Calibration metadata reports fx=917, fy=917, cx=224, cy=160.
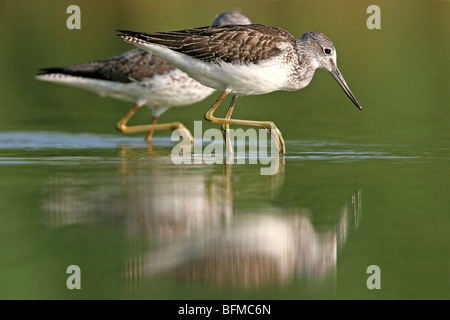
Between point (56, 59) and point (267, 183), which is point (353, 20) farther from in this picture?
point (267, 183)

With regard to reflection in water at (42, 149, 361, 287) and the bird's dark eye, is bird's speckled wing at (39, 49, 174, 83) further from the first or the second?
reflection in water at (42, 149, 361, 287)

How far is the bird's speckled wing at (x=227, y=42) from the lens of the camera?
13.5 meters

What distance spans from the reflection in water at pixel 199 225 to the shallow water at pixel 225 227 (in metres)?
0.02

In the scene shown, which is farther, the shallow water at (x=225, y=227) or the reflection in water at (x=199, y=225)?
the reflection in water at (x=199, y=225)

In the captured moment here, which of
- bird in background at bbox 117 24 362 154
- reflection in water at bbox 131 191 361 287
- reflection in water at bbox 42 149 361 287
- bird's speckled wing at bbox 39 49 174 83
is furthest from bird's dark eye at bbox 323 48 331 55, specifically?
reflection in water at bbox 131 191 361 287

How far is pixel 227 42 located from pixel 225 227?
5.25 meters

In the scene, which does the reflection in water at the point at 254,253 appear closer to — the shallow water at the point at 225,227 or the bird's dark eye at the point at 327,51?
the shallow water at the point at 225,227

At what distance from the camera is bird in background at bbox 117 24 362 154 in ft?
44.2

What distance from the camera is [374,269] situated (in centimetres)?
785

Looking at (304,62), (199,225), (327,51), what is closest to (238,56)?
(304,62)

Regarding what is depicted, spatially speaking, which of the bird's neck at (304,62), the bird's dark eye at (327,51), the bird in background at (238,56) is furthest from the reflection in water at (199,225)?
the bird's dark eye at (327,51)

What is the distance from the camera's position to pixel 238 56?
1347 cm

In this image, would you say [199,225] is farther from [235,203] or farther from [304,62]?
[304,62]

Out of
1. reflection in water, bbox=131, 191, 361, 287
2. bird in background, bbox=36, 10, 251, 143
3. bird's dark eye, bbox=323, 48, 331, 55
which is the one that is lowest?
reflection in water, bbox=131, 191, 361, 287
